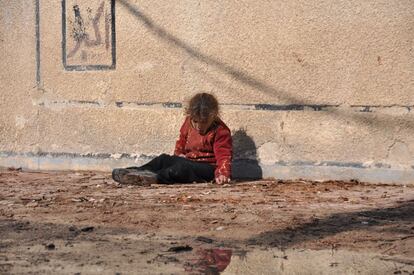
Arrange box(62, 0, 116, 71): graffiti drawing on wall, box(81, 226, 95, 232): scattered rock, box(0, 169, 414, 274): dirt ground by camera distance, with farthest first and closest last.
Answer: box(62, 0, 116, 71): graffiti drawing on wall → box(81, 226, 95, 232): scattered rock → box(0, 169, 414, 274): dirt ground

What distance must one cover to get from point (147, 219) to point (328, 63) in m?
2.58

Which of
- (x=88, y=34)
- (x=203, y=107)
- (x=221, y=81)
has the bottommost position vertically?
(x=203, y=107)

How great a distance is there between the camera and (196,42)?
7.48m

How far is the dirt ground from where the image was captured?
3.97 metres

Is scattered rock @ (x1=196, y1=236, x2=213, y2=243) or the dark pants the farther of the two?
the dark pants

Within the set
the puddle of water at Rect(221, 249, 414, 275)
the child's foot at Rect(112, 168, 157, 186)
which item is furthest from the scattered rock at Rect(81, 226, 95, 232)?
the child's foot at Rect(112, 168, 157, 186)

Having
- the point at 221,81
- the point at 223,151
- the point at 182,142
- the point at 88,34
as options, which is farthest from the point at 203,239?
the point at 88,34

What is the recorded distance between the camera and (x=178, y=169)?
6.88m

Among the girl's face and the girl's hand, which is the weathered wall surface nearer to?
the girl's face

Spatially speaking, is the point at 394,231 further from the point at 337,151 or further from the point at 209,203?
the point at 337,151

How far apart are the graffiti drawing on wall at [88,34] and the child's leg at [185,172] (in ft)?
4.80

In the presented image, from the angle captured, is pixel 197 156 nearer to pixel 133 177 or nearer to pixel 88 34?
pixel 133 177

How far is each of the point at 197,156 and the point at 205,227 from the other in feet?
7.24

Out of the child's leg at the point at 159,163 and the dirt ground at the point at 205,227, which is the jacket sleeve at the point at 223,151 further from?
the child's leg at the point at 159,163
